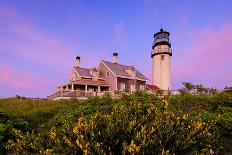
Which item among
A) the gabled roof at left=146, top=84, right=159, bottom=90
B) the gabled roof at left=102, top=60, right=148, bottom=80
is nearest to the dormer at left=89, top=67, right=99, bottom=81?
the gabled roof at left=102, top=60, right=148, bottom=80

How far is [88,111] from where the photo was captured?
45.1 feet

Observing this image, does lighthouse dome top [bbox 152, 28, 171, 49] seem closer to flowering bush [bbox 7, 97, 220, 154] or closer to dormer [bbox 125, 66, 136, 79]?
dormer [bbox 125, 66, 136, 79]

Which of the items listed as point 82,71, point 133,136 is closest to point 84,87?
point 82,71

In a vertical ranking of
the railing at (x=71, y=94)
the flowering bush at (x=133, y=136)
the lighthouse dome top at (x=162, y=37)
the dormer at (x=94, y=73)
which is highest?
the lighthouse dome top at (x=162, y=37)

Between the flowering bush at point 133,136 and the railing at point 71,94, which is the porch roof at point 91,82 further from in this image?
the flowering bush at point 133,136

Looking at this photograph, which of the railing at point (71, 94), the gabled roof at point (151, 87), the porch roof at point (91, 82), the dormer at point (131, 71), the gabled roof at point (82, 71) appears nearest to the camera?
the railing at point (71, 94)

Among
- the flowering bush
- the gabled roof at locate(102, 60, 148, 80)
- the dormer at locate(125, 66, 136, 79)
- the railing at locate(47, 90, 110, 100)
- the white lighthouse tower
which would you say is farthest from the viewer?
the white lighthouse tower

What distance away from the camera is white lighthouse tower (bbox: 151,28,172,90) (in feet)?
146

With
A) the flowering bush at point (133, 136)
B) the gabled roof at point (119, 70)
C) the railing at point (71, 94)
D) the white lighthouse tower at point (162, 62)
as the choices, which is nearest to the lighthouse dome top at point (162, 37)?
the white lighthouse tower at point (162, 62)

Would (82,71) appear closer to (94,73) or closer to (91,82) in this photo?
(94,73)

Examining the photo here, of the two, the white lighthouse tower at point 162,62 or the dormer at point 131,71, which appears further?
the white lighthouse tower at point 162,62

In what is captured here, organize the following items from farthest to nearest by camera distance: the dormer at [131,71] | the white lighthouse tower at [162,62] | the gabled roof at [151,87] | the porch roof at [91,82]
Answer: the white lighthouse tower at [162,62] < the gabled roof at [151,87] < the dormer at [131,71] < the porch roof at [91,82]

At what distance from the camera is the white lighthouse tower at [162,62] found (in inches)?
1748

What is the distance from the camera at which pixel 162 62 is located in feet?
147
